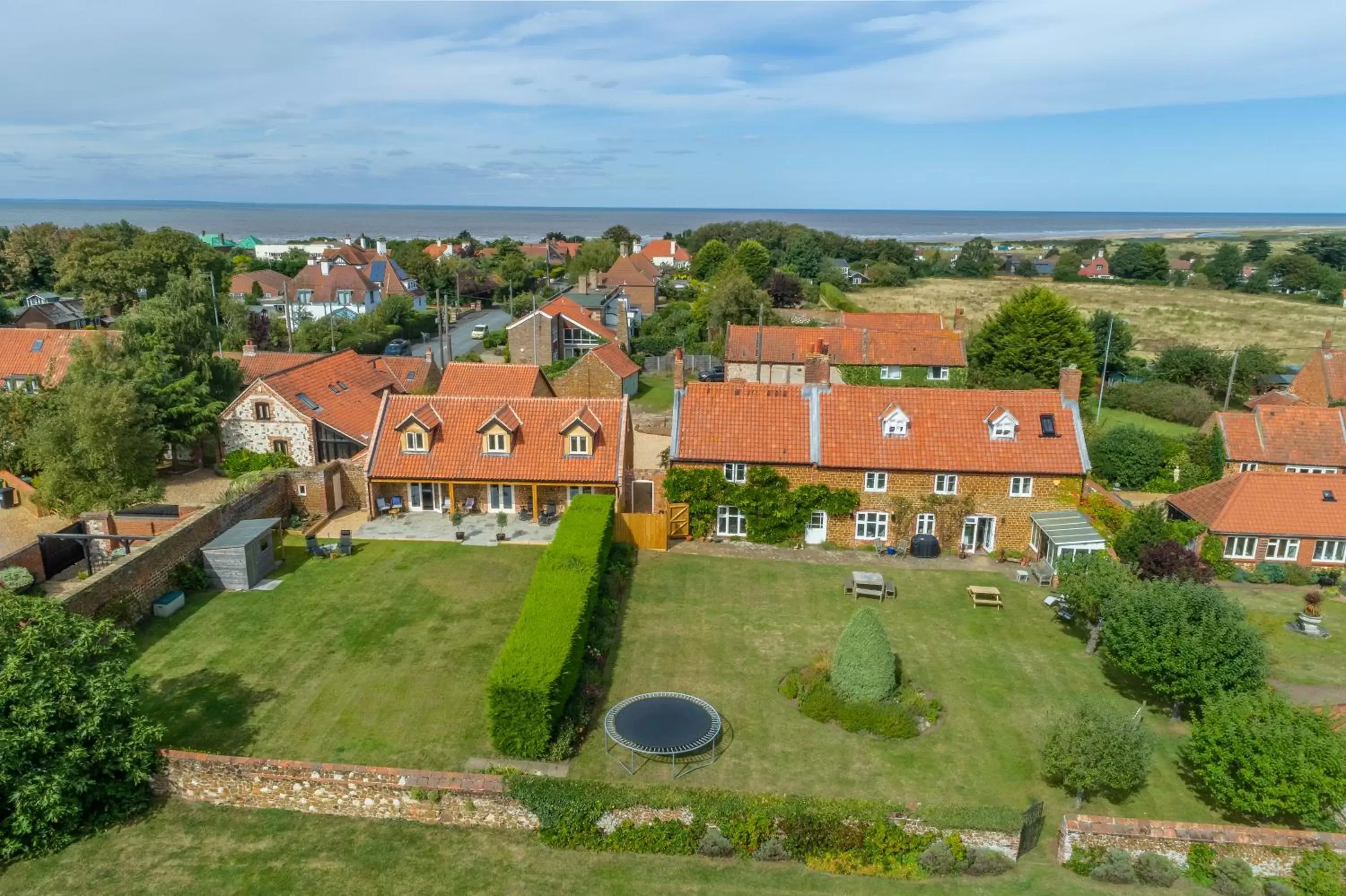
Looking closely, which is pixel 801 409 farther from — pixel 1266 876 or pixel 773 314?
pixel 773 314

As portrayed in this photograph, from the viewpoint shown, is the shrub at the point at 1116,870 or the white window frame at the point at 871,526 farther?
the white window frame at the point at 871,526

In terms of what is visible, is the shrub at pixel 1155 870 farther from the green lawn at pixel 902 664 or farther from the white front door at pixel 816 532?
the white front door at pixel 816 532

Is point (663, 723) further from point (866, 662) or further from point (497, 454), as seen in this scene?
point (497, 454)

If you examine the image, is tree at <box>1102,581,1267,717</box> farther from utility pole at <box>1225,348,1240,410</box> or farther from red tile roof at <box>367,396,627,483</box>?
utility pole at <box>1225,348,1240,410</box>

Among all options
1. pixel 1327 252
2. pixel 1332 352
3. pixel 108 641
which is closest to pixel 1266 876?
pixel 108 641

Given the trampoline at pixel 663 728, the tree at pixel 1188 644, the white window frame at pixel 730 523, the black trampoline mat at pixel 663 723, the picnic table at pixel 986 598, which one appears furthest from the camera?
the white window frame at pixel 730 523

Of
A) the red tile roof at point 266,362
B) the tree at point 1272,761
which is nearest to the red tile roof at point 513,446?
the red tile roof at point 266,362

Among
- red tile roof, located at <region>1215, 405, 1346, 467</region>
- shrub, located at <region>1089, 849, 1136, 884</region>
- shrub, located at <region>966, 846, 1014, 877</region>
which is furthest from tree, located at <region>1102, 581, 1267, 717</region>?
red tile roof, located at <region>1215, 405, 1346, 467</region>
